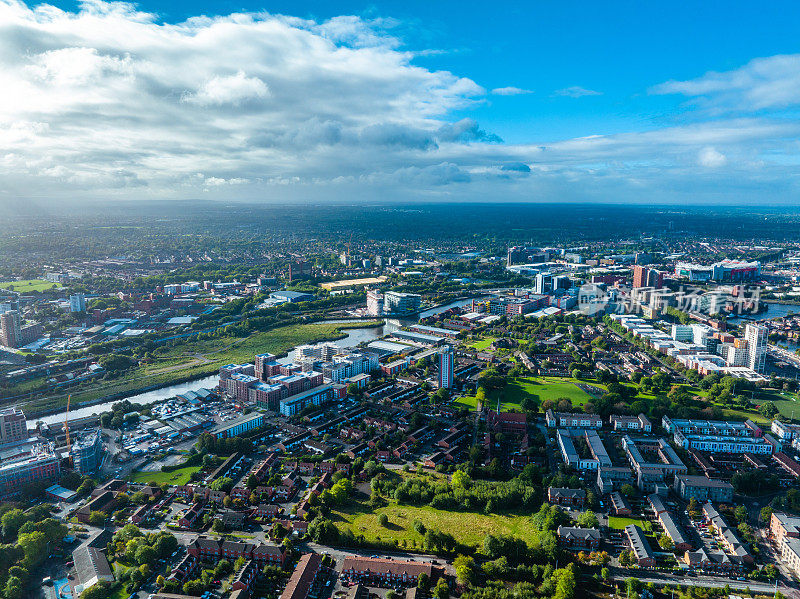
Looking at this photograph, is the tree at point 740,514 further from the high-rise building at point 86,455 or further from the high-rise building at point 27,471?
the high-rise building at point 27,471

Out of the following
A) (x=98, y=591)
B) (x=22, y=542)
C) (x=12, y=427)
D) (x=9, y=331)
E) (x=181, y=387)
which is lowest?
(x=98, y=591)

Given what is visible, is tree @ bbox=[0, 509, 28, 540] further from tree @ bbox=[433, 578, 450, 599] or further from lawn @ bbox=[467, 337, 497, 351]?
lawn @ bbox=[467, 337, 497, 351]

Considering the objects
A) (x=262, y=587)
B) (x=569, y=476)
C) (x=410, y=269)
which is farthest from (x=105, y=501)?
(x=410, y=269)

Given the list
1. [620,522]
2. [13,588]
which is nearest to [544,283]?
[620,522]

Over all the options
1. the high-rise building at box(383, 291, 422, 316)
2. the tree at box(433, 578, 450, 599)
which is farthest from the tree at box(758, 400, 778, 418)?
the high-rise building at box(383, 291, 422, 316)

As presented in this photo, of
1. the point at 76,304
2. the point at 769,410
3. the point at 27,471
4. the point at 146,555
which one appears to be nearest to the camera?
the point at 146,555

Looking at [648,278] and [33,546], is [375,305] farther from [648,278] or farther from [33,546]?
[33,546]

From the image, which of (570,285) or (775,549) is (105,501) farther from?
(570,285)
